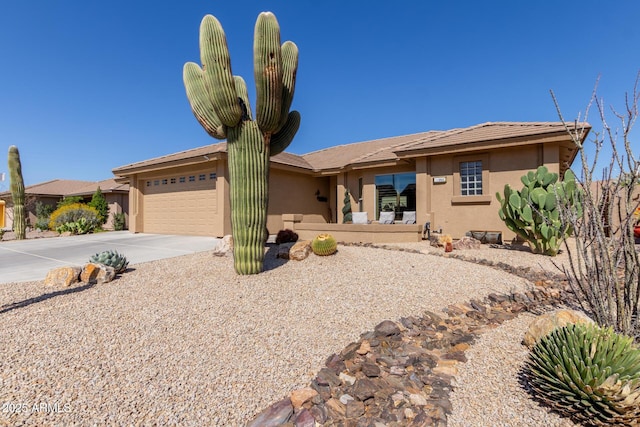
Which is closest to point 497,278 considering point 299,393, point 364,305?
point 364,305

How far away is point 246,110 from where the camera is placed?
6.50 meters

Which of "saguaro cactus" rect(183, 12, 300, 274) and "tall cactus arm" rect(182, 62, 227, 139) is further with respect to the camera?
"tall cactus arm" rect(182, 62, 227, 139)

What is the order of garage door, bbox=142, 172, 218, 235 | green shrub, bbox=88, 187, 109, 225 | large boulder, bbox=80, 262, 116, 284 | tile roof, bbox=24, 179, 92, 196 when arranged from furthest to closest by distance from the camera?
1. tile roof, bbox=24, 179, 92, 196
2. green shrub, bbox=88, 187, 109, 225
3. garage door, bbox=142, 172, 218, 235
4. large boulder, bbox=80, 262, 116, 284

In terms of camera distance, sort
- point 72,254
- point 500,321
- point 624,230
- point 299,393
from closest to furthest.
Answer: point 299,393
point 624,230
point 500,321
point 72,254

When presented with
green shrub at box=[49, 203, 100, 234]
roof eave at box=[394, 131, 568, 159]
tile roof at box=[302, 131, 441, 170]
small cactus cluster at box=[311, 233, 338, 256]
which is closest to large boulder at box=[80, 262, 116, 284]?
small cactus cluster at box=[311, 233, 338, 256]

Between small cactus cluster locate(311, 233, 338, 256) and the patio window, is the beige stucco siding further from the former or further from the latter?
small cactus cluster locate(311, 233, 338, 256)

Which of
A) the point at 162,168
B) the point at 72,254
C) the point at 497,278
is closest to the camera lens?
the point at 497,278

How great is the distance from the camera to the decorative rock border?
2.33m

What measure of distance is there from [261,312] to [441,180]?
384 inches

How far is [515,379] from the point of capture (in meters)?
2.73

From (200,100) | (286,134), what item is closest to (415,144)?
(286,134)

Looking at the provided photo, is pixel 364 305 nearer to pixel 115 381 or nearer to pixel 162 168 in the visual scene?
pixel 115 381

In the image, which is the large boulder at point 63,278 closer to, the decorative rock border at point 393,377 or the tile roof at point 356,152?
the decorative rock border at point 393,377

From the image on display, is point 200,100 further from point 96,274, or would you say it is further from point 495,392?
point 495,392
